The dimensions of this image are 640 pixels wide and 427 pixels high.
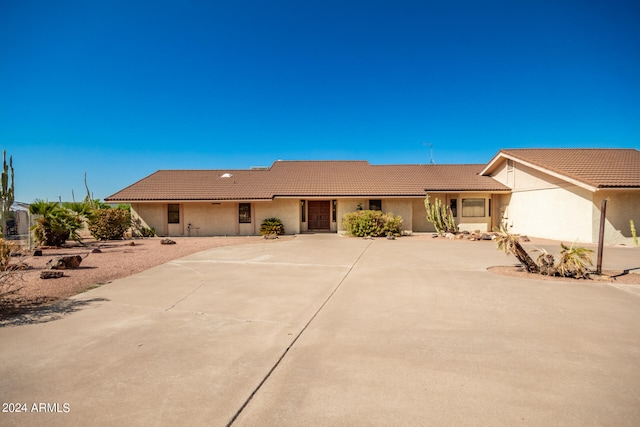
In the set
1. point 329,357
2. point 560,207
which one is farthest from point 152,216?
point 560,207

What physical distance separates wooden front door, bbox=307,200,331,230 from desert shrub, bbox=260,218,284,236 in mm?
2509

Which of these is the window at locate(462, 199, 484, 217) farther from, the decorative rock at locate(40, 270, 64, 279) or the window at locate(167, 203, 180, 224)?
the decorative rock at locate(40, 270, 64, 279)

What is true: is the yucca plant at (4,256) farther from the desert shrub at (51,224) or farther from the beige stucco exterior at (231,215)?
the beige stucco exterior at (231,215)

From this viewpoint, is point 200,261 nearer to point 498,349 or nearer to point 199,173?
point 498,349

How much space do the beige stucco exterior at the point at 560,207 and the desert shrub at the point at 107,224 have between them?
25.4 m

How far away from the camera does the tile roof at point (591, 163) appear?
16219 millimetres

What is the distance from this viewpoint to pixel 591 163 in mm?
19031

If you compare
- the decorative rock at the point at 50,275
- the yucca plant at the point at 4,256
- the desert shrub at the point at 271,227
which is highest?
the yucca plant at the point at 4,256

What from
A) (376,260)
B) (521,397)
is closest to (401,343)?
(521,397)

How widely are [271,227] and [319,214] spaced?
3809 mm

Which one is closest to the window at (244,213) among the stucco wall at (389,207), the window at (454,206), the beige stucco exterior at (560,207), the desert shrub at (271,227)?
the desert shrub at (271,227)

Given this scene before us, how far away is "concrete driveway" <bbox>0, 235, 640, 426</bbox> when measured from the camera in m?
3.05

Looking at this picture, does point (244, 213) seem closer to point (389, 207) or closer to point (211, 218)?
point (211, 218)

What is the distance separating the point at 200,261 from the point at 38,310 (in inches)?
231
